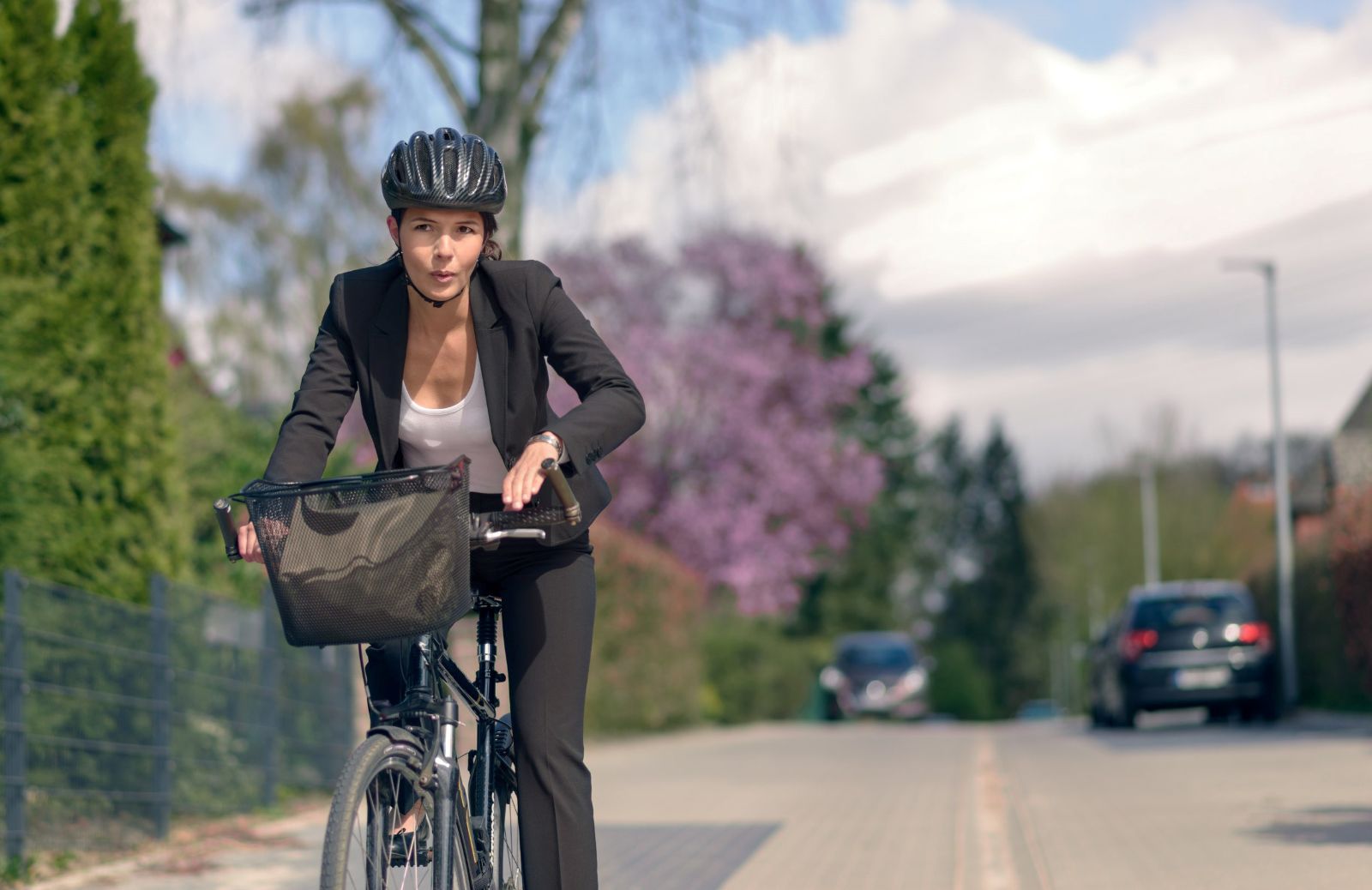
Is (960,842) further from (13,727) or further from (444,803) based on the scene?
(444,803)

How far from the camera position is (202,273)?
1314 inches

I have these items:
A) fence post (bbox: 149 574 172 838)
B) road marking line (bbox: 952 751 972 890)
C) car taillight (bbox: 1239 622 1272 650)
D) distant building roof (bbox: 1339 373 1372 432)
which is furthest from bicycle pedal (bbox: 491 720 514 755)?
distant building roof (bbox: 1339 373 1372 432)

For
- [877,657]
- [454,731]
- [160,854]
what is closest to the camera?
[454,731]

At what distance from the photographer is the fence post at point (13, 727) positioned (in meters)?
6.82

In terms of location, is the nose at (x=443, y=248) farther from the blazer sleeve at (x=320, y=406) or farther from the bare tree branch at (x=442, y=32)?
the bare tree branch at (x=442, y=32)

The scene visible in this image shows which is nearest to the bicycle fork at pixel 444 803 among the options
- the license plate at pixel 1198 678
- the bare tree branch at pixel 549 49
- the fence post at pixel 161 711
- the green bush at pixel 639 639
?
the fence post at pixel 161 711

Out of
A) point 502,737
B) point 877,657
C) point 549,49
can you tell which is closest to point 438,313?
point 502,737

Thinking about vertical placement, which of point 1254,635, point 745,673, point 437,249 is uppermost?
point 437,249

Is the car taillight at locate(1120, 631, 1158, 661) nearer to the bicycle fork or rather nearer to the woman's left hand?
the bicycle fork

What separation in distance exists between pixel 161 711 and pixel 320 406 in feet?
16.2

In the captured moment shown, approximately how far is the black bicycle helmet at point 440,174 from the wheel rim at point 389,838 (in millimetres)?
1166

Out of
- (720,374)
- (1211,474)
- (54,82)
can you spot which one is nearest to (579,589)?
(54,82)

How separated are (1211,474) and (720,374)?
37049 millimetres

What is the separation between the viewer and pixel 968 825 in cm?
936
